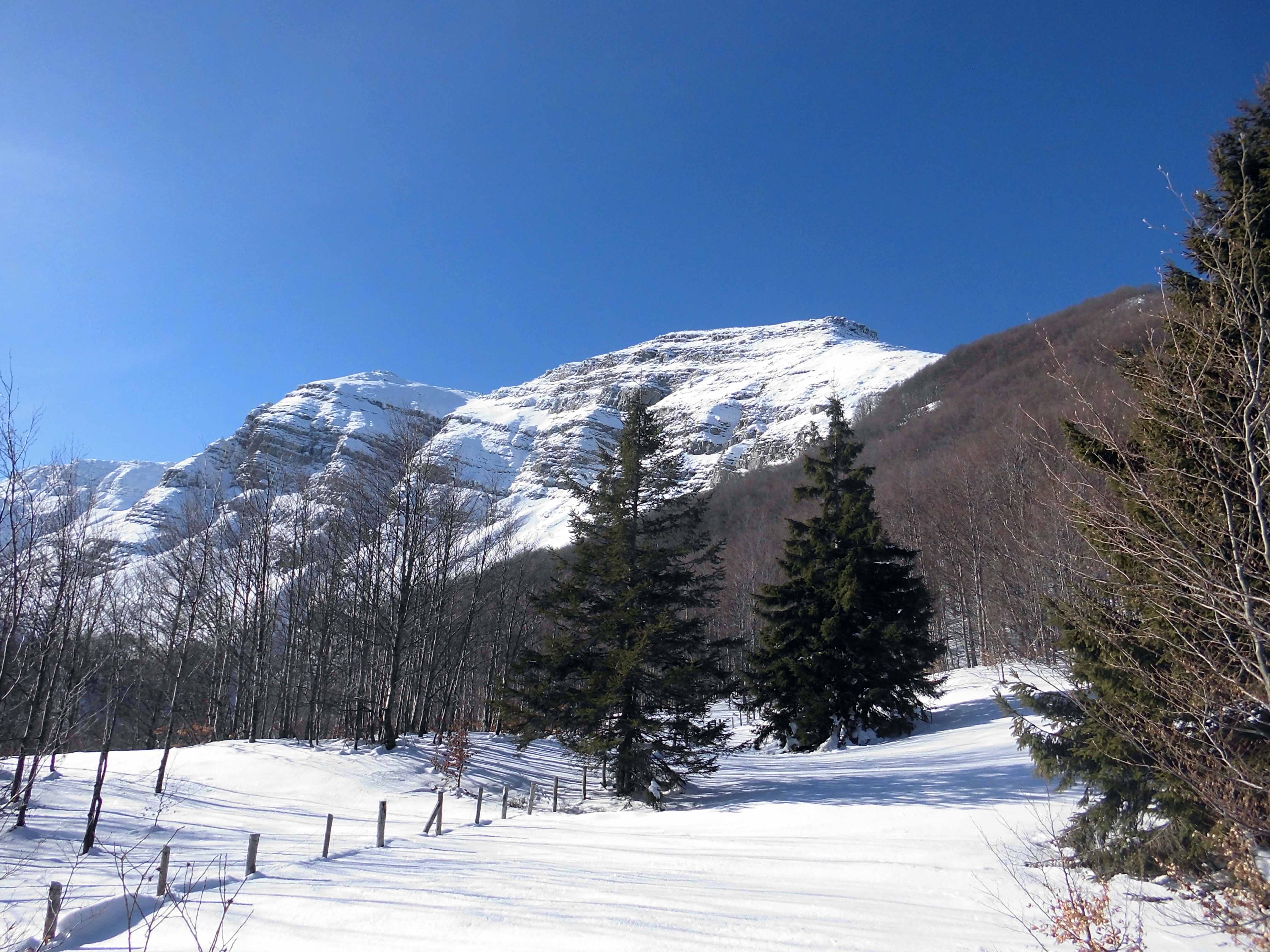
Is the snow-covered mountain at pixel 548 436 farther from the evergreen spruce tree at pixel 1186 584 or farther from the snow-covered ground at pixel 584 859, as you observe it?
the evergreen spruce tree at pixel 1186 584

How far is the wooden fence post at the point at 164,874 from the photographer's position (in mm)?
8250

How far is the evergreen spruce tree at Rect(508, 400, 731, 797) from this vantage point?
50.3ft

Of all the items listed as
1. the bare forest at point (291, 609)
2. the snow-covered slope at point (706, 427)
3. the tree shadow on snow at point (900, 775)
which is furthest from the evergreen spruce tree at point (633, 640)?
the snow-covered slope at point (706, 427)

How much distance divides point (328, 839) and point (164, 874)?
8.86 ft

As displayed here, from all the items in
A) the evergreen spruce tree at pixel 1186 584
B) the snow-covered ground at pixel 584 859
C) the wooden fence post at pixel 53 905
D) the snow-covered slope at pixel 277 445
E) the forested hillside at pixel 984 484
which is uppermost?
the snow-covered slope at pixel 277 445

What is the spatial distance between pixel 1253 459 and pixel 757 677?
58.4 feet

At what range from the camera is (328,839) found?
1072 cm

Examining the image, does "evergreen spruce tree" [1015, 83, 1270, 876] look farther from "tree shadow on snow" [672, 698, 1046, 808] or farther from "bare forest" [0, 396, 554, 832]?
"bare forest" [0, 396, 554, 832]

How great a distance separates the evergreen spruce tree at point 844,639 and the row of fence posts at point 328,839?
243 inches

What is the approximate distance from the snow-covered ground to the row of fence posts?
0.81 feet

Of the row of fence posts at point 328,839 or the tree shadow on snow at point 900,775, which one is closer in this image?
the row of fence posts at point 328,839

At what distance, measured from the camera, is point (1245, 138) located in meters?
5.21

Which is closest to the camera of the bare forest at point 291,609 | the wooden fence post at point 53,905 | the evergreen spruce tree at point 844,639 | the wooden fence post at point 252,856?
the wooden fence post at point 53,905

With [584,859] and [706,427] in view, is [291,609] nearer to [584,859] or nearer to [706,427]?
[584,859]
